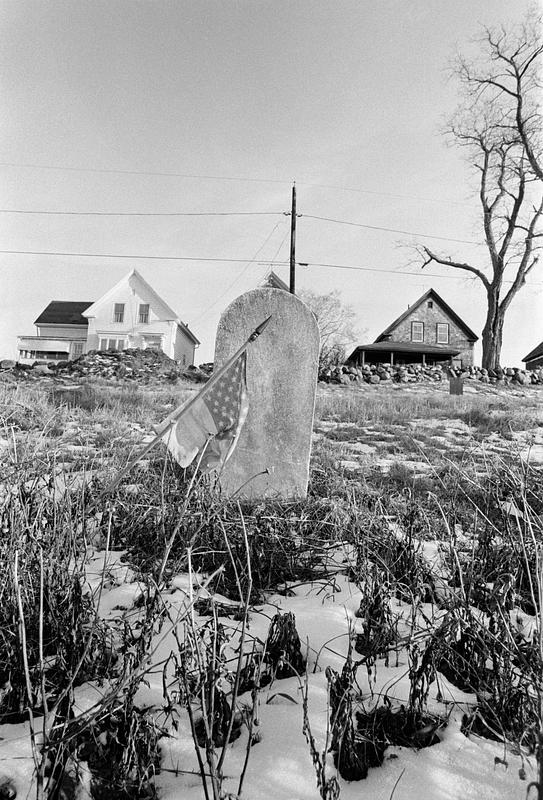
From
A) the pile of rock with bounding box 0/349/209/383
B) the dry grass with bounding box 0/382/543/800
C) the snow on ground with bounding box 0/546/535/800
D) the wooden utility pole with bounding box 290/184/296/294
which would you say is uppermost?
the wooden utility pole with bounding box 290/184/296/294

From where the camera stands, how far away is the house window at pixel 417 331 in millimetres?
35438

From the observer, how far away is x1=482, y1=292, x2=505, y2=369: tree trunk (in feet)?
81.7

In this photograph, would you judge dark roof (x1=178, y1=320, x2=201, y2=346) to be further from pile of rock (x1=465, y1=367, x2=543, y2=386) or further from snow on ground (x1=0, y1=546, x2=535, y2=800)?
snow on ground (x1=0, y1=546, x2=535, y2=800)

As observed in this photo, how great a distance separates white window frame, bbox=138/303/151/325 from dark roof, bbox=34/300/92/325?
582 cm

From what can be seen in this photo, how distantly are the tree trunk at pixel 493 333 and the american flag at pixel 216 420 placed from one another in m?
24.0

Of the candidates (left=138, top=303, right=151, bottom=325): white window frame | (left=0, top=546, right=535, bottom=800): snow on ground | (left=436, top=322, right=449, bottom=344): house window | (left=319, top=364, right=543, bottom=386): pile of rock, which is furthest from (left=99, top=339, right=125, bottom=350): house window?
(left=0, top=546, right=535, bottom=800): snow on ground

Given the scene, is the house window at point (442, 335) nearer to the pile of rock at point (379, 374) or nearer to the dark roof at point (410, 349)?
the dark roof at point (410, 349)

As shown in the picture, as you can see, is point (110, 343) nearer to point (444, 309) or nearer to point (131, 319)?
point (131, 319)

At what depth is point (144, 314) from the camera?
33.9m

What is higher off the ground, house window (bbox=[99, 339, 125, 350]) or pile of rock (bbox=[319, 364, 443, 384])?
house window (bbox=[99, 339, 125, 350])

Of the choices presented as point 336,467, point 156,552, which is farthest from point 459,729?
point 336,467

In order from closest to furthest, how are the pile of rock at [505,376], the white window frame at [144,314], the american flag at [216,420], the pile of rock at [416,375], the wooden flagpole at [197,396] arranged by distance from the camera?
the wooden flagpole at [197,396] → the american flag at [216,420] → the pile of rock at [416,375] → the pile of rock at [505,376] → the white window frame at [144,314]

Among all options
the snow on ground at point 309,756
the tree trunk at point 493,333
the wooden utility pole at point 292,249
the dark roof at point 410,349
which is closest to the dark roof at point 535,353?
the dark roof at point 410,349

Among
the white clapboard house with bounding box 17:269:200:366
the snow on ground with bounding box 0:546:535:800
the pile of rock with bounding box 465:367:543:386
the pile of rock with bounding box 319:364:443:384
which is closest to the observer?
the snow on ground with bounding box 0:546:535:800
